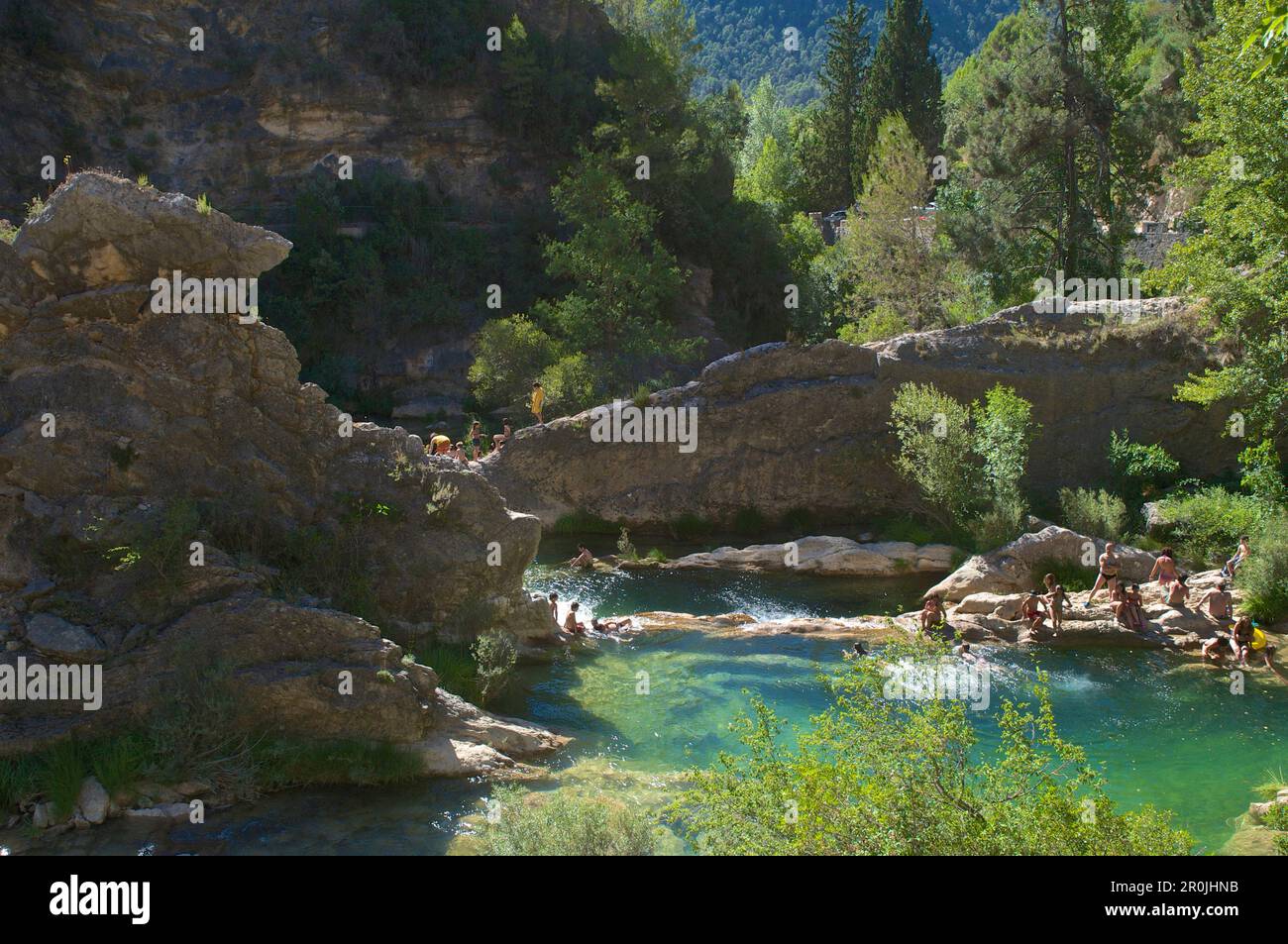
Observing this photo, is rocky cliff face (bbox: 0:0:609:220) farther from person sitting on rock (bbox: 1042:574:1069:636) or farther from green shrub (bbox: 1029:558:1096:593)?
person sitting on rock (bbox: 1042:574:1069:636)

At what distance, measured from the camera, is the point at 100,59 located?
148 feet

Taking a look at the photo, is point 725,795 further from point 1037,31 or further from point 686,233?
point 686,233

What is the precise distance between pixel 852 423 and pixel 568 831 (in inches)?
846

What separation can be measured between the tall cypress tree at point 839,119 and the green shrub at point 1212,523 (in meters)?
41.0

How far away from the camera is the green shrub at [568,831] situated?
9977mm

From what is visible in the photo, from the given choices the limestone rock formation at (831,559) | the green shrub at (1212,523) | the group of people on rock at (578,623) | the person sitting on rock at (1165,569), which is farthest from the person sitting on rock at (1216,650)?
the group of people on rock at (578,623)

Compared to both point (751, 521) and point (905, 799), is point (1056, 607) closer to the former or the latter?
point (751, 521)

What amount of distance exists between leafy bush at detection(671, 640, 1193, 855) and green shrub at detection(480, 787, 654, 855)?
4.05ft

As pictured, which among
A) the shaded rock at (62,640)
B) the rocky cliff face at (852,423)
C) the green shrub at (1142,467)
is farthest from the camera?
the rocky cliff face at (852,423)

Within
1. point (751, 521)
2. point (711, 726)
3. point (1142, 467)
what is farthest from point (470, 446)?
point (1142, 467)

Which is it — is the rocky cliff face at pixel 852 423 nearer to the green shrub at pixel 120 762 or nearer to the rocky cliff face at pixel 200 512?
the rocky cliff face at pixel 200 512

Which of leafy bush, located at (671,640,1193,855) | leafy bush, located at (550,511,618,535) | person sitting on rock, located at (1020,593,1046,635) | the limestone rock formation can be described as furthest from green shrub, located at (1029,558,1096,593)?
leafy bush, located at (671,640,1193,855)
